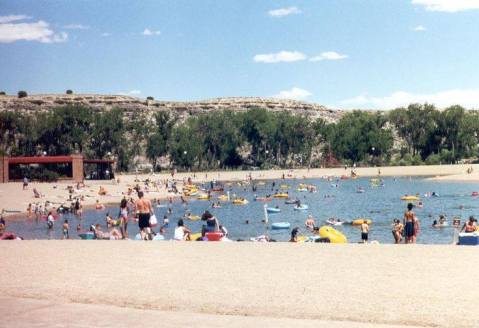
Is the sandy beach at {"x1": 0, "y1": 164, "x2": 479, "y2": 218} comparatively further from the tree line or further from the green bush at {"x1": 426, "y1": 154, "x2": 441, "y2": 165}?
the tree line

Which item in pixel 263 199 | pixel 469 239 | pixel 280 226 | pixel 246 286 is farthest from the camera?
pixel 263 199

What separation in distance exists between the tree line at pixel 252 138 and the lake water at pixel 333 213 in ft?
159

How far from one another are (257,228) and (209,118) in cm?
9529

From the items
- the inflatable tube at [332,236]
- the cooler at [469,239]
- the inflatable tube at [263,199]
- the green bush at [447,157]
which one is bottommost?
the inflatable tube at [263,199]

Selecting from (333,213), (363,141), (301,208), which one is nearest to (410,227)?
(333,213)

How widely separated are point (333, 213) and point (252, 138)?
278 feet

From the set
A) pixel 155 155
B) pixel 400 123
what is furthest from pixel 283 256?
pixel 400 123

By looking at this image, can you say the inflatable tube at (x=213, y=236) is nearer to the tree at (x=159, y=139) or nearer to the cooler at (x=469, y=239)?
the cooler at (x=469, y=239)

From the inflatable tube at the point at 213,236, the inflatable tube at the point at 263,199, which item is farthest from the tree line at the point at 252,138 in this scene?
the inflatable tube at the point at 213,236

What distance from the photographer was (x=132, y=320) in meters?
11.1

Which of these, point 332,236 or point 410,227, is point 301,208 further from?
point 410,227

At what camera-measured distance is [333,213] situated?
2061 inches

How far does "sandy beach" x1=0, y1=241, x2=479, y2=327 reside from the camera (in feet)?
37.1

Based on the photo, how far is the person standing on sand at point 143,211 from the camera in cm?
2356
